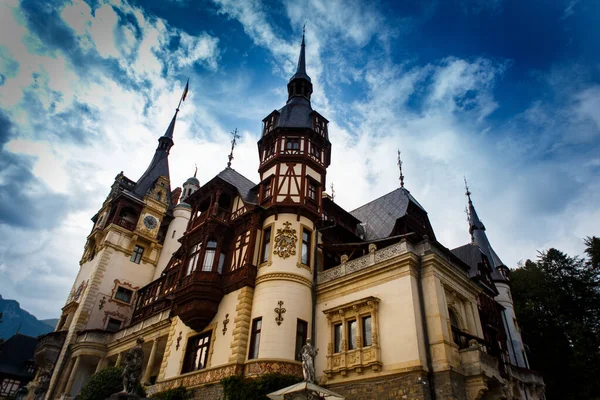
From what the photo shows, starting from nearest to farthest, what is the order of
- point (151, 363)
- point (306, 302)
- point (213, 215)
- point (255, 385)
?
1. point (255, 385)
2. point (306, 302)
3. point (213, 215)
4. point (151, 363)

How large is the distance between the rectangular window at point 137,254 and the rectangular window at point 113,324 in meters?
6.01

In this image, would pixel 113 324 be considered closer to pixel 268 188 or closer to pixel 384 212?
pixel 268 188

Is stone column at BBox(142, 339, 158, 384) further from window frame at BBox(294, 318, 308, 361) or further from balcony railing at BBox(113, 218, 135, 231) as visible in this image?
balcony railing at BBox(113, 218, 135, 231)

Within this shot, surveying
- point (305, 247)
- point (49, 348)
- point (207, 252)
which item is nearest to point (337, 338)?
point (305, 247)

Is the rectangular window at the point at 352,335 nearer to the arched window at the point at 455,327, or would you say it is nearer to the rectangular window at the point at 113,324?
the arched window at the point at 455,327

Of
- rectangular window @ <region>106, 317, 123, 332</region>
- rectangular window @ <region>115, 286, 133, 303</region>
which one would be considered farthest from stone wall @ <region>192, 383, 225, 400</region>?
rectangular window @ <region>115, 286, 133, 303</region>

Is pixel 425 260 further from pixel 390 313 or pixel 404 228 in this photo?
pixel 404 228

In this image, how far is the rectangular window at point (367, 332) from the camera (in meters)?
18.3

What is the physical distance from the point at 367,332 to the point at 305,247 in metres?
6.41

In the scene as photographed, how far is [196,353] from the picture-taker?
22641mm

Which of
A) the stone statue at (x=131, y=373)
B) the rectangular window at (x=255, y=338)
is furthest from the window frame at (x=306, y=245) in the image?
the stone statue at (x=131, y=373)

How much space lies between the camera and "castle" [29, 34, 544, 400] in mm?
17234

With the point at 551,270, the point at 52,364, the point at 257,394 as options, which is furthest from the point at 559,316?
the point at 52,364

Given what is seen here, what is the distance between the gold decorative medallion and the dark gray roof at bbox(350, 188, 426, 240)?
6.53 m
